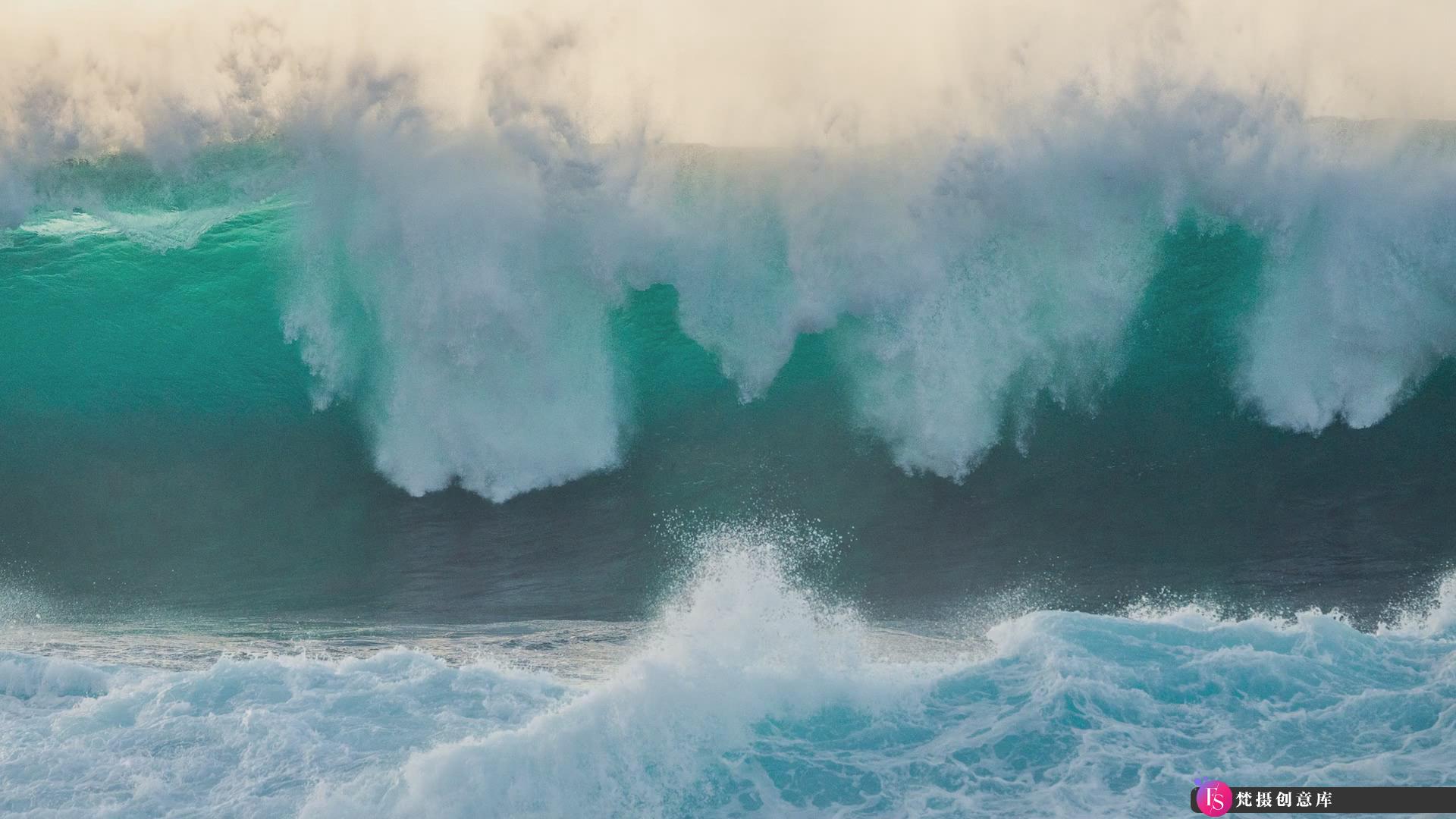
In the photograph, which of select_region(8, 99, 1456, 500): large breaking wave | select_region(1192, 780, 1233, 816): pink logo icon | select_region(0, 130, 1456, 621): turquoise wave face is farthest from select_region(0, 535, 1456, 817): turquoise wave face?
select_region(8, 99, 1456, 500): large breaking wave

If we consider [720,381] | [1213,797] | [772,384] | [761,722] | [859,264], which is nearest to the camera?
[1213,797]

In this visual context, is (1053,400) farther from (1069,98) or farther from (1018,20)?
(1018,20)

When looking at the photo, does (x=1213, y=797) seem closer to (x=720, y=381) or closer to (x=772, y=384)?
(x=772, y=384)

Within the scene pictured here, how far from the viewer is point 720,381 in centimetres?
877

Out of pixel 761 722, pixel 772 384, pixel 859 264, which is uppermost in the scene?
pixel 859 264

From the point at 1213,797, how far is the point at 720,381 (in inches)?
185

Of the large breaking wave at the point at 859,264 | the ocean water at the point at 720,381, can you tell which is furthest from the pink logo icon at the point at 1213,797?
the large breaking wave at the point at 859,264

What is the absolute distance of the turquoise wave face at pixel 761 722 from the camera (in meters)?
5.30

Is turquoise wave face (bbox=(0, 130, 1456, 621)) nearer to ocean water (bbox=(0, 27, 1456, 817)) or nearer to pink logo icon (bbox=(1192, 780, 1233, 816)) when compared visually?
ocean water (bbox=(0, 27, 1456, 817))

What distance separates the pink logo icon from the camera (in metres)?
5.14

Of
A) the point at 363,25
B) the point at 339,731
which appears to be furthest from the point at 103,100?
the point at 339,731

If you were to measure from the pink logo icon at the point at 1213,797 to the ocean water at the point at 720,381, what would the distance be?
183 centimetres

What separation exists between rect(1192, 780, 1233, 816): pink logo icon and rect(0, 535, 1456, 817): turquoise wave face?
0.31 ft

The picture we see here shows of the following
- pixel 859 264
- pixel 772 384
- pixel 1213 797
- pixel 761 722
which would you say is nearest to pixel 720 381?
pixel 772 384
